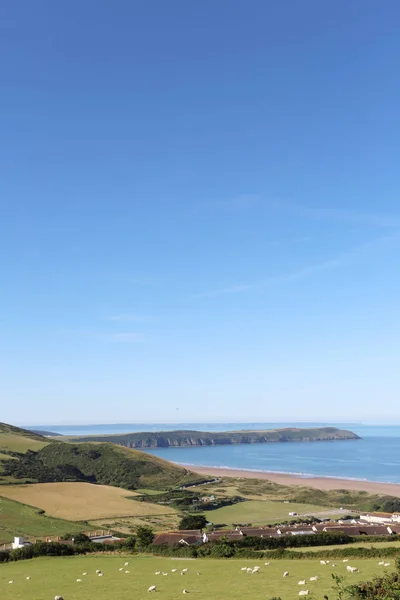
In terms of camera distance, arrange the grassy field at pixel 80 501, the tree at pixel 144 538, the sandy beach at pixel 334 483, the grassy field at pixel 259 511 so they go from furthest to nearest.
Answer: the sandy beach at pixel 334 483 < the grassy field at pixel 80 501 < the grassy field at pixel 259 511 < the tree at pixel 144 538

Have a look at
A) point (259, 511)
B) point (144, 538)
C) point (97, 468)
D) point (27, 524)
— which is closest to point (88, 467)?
point (97, 468)

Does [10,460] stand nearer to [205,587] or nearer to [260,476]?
[260,476]

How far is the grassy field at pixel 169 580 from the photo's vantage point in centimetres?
2638

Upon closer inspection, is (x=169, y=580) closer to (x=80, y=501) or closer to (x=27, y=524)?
(x=27, y=524)

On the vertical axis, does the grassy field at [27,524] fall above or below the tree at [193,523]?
below

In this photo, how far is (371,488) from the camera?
139 metres

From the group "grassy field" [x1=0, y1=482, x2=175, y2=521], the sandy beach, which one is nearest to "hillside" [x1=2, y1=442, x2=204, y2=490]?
"grassy field" [x1=0, y1=482, x2=175, y2=521]

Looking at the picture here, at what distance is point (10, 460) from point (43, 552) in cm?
11838

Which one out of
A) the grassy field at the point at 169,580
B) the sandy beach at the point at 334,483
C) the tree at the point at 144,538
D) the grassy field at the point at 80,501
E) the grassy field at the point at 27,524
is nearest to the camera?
the grassy field at the point at 169,580

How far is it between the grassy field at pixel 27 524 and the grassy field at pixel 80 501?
18.9 feet

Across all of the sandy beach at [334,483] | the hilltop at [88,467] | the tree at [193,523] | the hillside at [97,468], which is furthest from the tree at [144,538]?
the sandy beach at [334,483]

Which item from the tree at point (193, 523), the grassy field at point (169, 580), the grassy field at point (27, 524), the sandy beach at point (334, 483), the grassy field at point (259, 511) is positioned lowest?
the sandy beach at point (334, 483)

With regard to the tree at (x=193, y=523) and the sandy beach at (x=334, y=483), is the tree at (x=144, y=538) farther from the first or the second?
the sandy beach at (x=334, y=483)

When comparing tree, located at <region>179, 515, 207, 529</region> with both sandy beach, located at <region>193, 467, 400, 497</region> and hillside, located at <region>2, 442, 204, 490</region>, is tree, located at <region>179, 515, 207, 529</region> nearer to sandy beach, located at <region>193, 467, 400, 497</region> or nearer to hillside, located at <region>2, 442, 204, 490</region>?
sandy beach, located at <region>193, 467, 400, 497</region>
